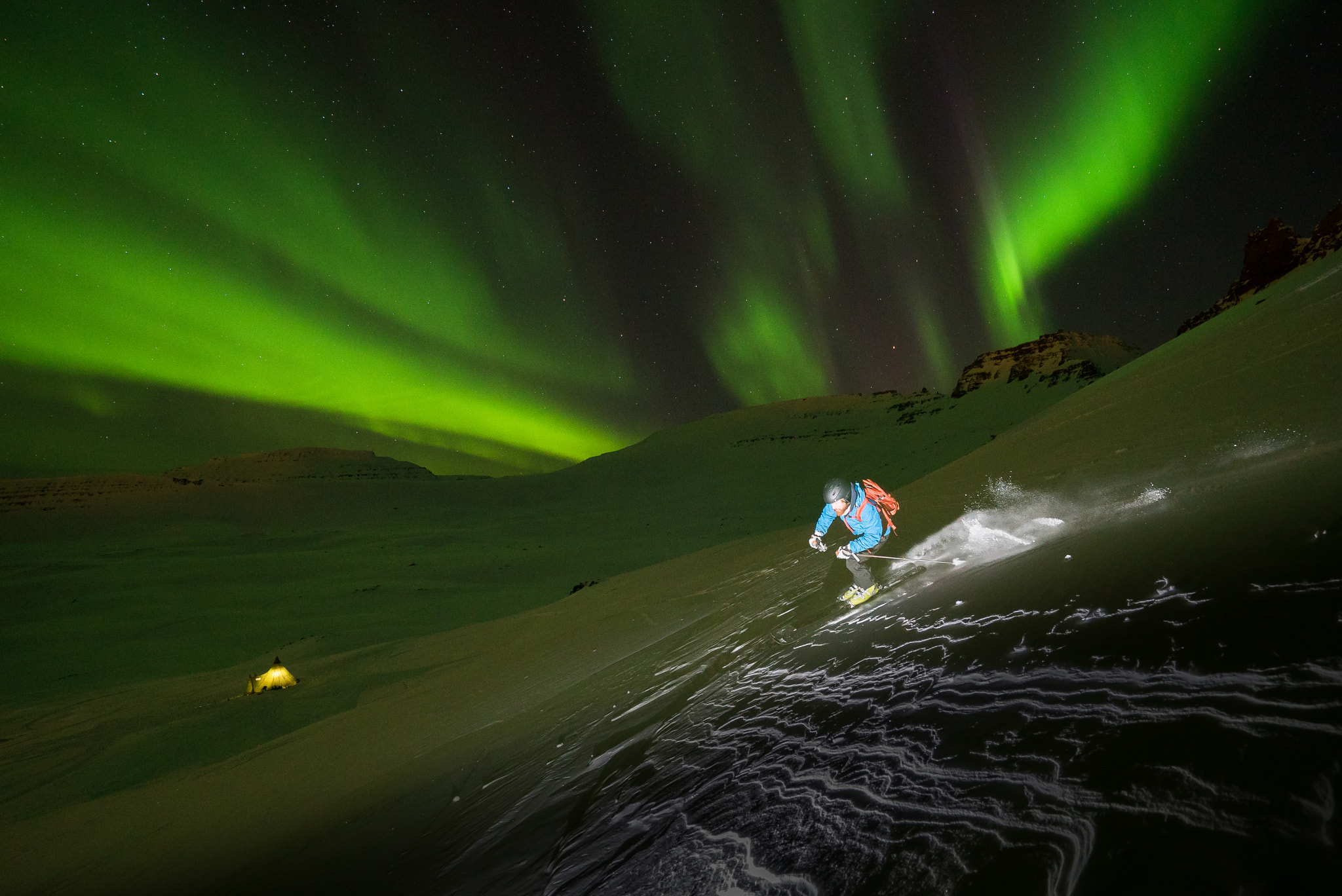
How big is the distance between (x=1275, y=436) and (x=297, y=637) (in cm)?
1999

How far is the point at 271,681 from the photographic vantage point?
1176cm

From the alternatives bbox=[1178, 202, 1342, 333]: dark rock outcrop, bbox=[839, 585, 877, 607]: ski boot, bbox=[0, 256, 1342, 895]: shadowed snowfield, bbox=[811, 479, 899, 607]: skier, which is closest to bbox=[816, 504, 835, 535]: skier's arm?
bbox=[811, 479, 899, 607]: skier

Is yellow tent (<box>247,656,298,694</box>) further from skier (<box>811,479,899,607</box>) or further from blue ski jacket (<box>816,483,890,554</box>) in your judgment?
blue ski jacket (<box>816,483,890,554</box>)

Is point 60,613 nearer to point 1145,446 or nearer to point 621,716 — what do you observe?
point 621,716

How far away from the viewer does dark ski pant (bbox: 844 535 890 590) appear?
720 cm

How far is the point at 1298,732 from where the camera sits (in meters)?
1.88

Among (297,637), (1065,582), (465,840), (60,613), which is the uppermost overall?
(60,613)

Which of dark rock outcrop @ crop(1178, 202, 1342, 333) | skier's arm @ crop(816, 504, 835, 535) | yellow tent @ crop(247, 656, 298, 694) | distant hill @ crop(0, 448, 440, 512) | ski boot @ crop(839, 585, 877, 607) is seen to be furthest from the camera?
distant hill @ crop(0, 448, 440, 512)

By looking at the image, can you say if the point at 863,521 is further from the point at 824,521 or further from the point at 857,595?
the point at 857,595

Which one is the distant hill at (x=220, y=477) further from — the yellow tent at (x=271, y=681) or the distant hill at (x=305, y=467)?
the yellow tent at (x=271, y=681)

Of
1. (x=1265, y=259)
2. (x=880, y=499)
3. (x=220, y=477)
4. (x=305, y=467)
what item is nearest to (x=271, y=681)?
(x=880, y=499)

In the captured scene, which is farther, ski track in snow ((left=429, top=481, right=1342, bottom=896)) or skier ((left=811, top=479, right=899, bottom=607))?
skier ((left=811, top=479, right=899, bottom=607))

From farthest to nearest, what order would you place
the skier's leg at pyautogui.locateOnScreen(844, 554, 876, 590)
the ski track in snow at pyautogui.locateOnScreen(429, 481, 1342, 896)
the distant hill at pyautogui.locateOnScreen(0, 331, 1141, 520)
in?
the distant hill at pyautogui.locateOnScreen(0, 331, 1141, 520), the skier's leg at pyautogui.locateOnScreen(844, 554, 876, 590), the ski track in snow at pyautogui.locateOnScreen(429, 481, 1342, 896)

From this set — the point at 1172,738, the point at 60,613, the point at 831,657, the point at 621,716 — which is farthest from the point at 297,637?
the point at 1172,738
